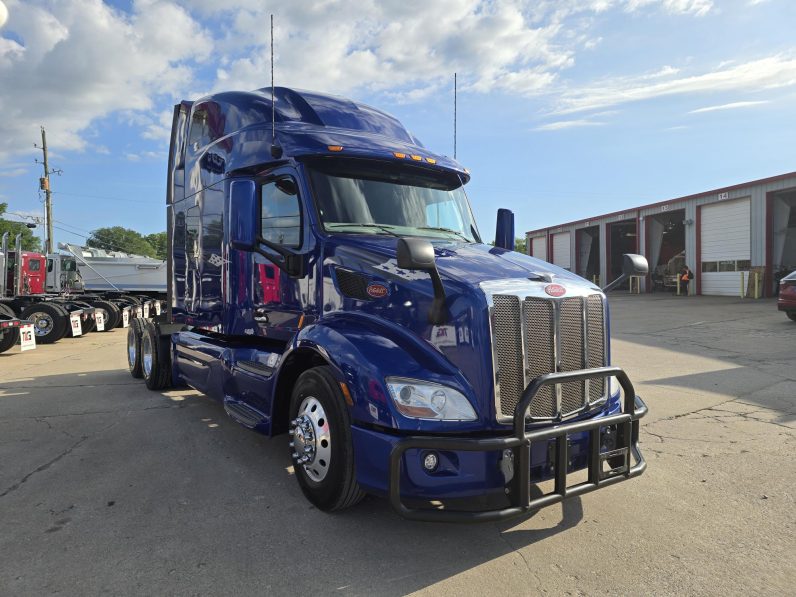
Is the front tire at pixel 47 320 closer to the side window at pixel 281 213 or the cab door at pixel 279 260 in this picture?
the cab door at pixel 279 260

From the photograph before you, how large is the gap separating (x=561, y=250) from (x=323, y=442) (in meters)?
38.5

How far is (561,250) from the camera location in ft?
130

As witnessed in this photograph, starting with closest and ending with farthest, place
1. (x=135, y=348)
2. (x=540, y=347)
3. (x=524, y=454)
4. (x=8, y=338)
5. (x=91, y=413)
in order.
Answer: (x=524, y=454)
(x=540, y=347)
(x=91, y=413)
(x=135, y=348)
(x=8, y=338)

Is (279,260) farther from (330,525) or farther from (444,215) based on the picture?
(330,525)

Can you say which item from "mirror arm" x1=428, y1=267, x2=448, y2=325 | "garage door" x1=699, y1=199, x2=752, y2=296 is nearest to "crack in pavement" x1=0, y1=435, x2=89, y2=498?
"mirror arm" x1=428, y1=267, x2=448, y2=325

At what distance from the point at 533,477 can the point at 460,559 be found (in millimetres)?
593

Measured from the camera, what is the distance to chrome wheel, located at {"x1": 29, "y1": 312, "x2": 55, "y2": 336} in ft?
45.8

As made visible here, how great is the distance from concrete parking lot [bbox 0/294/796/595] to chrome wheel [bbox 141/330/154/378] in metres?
1.50

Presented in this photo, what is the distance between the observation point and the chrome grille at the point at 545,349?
3.06 metres

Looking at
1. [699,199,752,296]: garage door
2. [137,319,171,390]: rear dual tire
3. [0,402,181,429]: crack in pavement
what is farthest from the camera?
[699,199,752,296]: garage door

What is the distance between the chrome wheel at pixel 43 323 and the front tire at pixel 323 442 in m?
13.0

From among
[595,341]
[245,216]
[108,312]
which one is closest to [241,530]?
[245,216]

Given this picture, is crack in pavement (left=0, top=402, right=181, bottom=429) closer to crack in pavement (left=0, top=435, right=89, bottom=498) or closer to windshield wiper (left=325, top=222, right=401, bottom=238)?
crack in pavement (left=0, top=435, right=89, bottom=498)

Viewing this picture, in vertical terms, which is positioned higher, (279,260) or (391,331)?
(279,260)
